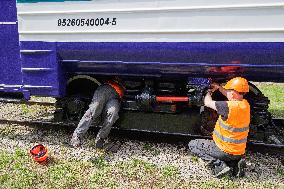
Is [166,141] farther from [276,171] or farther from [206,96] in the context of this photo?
[276,171]

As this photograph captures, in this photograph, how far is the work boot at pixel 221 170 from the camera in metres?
5.08

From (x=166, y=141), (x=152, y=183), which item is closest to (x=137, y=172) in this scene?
(x=152, y=183)

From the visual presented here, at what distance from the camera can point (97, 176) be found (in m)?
5.14

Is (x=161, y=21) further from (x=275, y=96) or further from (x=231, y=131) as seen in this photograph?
(x=275, y=96)

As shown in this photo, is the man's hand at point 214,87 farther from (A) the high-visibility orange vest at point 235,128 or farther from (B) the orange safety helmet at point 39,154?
(B) the orange safety helmet at point 39,154

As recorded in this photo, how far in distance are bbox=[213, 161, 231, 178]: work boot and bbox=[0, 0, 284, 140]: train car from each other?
85 centimetres

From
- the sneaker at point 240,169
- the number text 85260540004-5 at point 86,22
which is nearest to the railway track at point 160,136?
the sneaker at point 240,169

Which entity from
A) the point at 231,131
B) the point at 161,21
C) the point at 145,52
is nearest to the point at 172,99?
the point at 145,52

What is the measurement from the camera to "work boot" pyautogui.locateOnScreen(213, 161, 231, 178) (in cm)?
508

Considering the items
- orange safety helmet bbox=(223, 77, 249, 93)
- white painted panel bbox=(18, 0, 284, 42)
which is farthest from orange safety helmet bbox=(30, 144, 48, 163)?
orange safety helmet bbox=(223, 77, 249, 93)

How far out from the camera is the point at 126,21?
208 inches

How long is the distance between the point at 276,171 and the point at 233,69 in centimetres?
158

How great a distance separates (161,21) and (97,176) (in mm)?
2271

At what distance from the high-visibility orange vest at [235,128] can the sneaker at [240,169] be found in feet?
0.41
